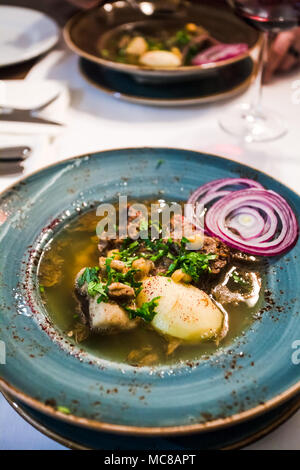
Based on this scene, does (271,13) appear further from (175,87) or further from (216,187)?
(216,187)

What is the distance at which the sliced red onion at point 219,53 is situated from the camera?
2.52 meters

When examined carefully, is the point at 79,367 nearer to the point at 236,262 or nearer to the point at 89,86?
the point at 236,262

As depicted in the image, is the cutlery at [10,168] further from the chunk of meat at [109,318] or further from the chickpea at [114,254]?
the chunk of meat at [109,318]

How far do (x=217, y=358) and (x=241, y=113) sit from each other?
1.59 metres

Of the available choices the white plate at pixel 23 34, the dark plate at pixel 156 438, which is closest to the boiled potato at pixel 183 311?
the dark plate at pixel 156 438

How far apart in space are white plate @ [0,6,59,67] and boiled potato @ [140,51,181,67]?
562 mm

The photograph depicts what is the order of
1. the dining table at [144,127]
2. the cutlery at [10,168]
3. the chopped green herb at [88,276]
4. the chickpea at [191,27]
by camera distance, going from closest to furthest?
the chopped green herb at [88,276]
the cutlery at [10,168]
the dining table at [144,127]
the chickpea at [191,27]

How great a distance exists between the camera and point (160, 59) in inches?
102

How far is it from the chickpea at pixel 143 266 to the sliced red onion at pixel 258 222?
26 cm

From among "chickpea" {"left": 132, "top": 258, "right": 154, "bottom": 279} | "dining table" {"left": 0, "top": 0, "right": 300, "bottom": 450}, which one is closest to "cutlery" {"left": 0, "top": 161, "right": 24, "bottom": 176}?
"dining table" {"left": 0, "top": 0, "right": 300, "bottom": 450}

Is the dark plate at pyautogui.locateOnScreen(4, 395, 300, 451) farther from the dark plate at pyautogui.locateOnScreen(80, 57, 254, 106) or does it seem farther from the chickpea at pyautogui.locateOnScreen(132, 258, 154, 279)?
the dark plate at pyautogui.locateOnScreen(80, 57, 254, 106)

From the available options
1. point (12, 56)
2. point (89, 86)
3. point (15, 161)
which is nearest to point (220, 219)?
point (15, 161)

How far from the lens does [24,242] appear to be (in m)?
1.60

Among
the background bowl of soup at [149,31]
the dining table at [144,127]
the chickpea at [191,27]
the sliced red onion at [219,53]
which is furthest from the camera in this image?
the chickpea at [191,27]
